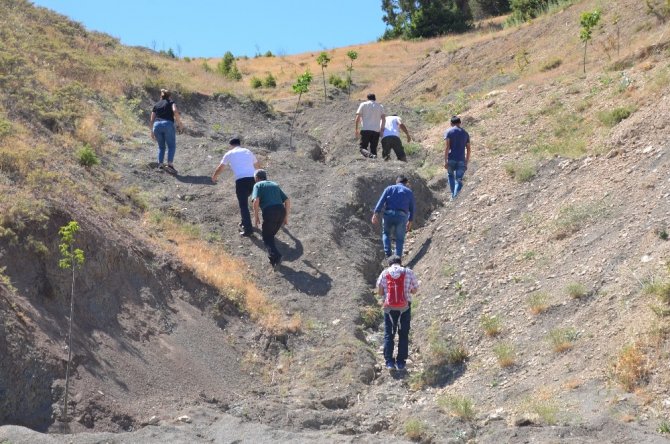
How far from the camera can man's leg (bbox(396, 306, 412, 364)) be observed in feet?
39.8

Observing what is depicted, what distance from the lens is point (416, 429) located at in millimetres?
10227

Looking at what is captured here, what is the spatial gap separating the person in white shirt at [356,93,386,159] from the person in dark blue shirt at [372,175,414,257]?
4.95 m

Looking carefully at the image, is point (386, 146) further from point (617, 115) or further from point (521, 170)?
point (617, 115)

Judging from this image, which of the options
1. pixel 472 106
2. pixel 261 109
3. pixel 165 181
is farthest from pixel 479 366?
pixel 261 109

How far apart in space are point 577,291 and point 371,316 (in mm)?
3139

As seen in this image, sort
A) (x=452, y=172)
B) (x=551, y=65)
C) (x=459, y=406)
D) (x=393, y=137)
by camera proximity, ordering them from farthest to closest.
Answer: (x=551, y=65) → (x=393, y=137) → (x=452, y=172) → (x=459, y=406)

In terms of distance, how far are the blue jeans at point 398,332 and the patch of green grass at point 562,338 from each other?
1.70 meters

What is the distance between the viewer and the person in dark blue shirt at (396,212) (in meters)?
15.1

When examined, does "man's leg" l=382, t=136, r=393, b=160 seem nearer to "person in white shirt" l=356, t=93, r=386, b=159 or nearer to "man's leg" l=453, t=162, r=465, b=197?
"person in white shirt" l=356, t=93, r=386, b=159

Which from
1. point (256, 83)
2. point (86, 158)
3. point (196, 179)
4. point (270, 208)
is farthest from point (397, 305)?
point (256, 83)

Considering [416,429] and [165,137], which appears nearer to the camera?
[416,429]

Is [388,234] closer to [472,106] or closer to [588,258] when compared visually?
[588,258]

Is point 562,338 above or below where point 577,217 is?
below

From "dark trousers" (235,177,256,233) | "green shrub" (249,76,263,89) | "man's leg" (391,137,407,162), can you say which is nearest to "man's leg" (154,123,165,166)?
"dark trousers" (235,177,256,233)
